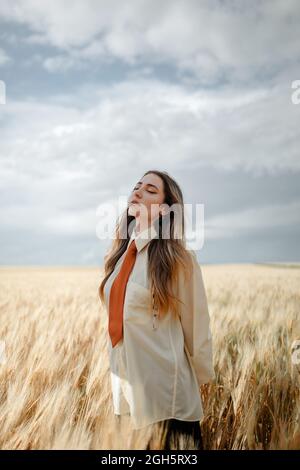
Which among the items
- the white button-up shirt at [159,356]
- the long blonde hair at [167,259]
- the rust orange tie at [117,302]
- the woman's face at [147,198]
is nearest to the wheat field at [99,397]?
the white button-up shirt at [159,356]

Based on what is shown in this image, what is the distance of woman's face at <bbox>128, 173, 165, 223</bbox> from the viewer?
2.01 m

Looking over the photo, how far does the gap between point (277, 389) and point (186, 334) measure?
0.76m

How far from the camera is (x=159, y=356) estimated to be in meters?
1.70

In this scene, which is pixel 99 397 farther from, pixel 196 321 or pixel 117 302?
pixel 196 321

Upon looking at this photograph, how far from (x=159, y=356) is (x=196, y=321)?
23 centimetres

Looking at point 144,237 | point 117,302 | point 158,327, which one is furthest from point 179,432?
point 144,237

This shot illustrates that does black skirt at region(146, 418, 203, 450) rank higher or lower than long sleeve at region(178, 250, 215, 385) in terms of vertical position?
lower

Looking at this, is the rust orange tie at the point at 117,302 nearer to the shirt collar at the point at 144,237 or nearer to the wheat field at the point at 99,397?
the shirt collar at the point at 144,237

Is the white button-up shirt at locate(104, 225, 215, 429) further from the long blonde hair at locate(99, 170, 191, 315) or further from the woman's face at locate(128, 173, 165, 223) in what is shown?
the woman's face at locate(128, 173, 165, 223)

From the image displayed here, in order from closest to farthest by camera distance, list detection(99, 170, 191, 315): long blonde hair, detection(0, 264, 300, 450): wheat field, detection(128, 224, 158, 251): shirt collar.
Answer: detection(0, 264, 300, 450): wheat field < detection(99, 170, 191, 315): long blonde hair < detection(128, 224, 158, 251): shirt collar


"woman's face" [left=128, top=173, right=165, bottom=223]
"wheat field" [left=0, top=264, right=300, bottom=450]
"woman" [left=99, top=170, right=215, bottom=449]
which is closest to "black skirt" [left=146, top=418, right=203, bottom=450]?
"woman" [left=99, top=170, right=215, bottom=449]

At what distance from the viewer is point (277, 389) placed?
2.26 meters

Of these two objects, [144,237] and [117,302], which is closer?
[117,302]
